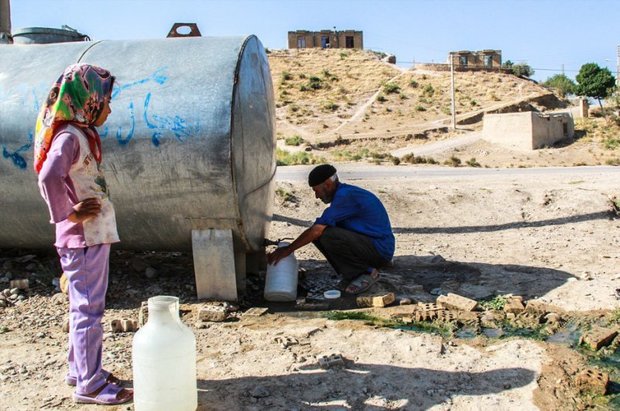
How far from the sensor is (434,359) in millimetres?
3840

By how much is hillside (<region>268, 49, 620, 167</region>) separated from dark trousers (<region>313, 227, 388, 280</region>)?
A: 55.0 ft

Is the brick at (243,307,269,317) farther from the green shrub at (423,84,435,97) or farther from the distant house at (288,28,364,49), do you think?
the distant house at (288,28,364,49)

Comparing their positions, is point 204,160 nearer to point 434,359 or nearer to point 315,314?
point 315,314

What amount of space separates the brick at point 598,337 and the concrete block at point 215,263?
8.46ft

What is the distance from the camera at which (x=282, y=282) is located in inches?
203

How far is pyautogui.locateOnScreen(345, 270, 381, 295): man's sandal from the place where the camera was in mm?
5293

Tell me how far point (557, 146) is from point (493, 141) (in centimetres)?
300

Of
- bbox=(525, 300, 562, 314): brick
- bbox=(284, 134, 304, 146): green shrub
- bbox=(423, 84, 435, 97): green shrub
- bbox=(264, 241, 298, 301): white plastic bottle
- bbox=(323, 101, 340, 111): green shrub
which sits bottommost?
bbox=(525, 300, 562, 314): brick

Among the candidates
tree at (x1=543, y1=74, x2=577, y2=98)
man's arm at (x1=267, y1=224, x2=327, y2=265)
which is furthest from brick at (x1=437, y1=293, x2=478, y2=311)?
tree at (x1=543, y1=74, x2=577, y2=98)

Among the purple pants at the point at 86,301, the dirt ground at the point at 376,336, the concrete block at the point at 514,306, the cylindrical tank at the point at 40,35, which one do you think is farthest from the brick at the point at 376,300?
the cylindrical tank at the point at 40,35

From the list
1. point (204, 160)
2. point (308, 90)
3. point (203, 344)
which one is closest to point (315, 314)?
point (203, 344)

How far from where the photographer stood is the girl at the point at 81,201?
2918mm

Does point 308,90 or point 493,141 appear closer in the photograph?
point 493,141

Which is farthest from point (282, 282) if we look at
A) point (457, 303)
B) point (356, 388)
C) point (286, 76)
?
Result: point (286, 76)
